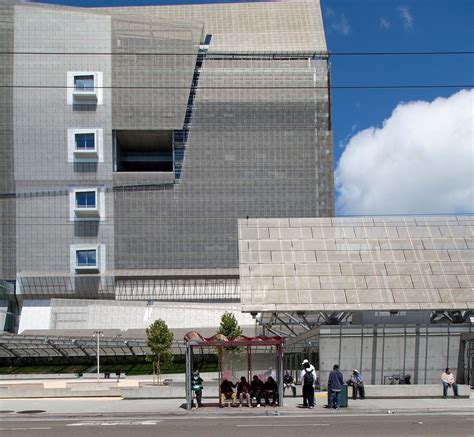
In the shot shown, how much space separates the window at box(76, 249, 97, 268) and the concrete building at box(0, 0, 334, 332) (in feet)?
0.98

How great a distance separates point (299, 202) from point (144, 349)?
3026cm

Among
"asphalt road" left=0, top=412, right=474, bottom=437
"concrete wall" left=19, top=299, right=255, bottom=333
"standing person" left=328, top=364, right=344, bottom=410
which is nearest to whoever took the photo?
"asphalt road" left=0, top=412, right=474, bottom=437

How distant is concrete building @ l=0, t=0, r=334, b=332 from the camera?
3743 inches

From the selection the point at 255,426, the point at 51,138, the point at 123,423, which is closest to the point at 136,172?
the point at 51,138

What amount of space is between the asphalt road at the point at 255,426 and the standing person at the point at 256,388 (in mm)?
3154

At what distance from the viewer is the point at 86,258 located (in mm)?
95438

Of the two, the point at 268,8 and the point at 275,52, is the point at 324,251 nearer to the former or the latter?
the point at 275,52

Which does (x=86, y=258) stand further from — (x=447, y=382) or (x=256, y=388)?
(x=256, y=388)

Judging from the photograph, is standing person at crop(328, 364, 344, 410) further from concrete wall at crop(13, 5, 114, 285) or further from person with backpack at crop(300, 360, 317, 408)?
concrete wall at crop(13, 5, 114, 285)

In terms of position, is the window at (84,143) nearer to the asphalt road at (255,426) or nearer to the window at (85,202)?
the window at (85,202)

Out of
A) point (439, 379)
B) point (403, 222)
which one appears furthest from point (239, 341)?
point (403, 222)

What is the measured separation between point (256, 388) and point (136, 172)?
74.4 metres

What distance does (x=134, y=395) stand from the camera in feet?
108

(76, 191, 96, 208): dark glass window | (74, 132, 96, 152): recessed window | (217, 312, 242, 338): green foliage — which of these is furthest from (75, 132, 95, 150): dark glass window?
(217, 312, 242, 338): green foliage
